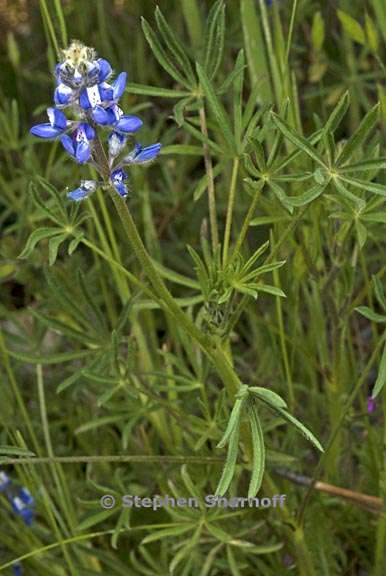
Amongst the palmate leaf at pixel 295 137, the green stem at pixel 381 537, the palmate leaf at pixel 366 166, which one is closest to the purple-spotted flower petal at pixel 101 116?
the palmate leaf at pixel 295 137

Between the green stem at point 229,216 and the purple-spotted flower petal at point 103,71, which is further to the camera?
the green stem at point 229,216

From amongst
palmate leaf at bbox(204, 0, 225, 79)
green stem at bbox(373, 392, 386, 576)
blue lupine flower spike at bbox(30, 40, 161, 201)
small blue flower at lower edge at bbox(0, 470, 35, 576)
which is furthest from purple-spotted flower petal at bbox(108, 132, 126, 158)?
small blue flower at lower edge at bbox(0, 470, 35, 576)

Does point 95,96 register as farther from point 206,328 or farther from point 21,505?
point 21,505

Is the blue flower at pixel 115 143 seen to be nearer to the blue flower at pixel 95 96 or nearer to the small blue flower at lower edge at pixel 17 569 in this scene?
the blue flower at pixel 95 96

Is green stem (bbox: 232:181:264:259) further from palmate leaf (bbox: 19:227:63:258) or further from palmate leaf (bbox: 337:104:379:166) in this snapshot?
palmate leaf (bbox: 19:227:63:258)

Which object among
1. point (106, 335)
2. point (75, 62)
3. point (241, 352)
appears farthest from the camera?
point (241, 352)

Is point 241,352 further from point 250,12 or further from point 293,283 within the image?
point 250,12

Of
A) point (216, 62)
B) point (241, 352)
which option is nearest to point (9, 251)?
point (241, 352)

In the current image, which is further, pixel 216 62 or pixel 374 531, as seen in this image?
pixel 374 531
